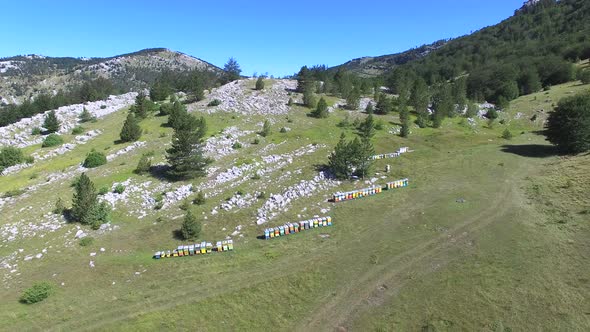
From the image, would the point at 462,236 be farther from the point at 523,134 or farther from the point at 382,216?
the point at 523,134

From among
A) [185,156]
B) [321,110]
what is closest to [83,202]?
[185,156]

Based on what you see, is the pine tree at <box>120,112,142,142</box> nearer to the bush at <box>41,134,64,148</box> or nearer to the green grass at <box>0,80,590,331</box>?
the bush at <box>41,134,64,148</box>

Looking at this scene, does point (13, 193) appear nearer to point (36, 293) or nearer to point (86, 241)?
point (86, 241)

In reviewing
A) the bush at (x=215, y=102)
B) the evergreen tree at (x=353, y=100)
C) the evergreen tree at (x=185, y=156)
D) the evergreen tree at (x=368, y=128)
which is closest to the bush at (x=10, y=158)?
the evergreen tree at (x=185, y=156)

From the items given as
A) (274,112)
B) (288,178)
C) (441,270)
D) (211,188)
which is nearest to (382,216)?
(441,270)

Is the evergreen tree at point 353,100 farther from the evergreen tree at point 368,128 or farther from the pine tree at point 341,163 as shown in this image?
the pine tree at point 341,163

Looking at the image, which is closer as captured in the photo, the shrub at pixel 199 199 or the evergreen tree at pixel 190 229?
the evergreen tree at pixel 190 229
